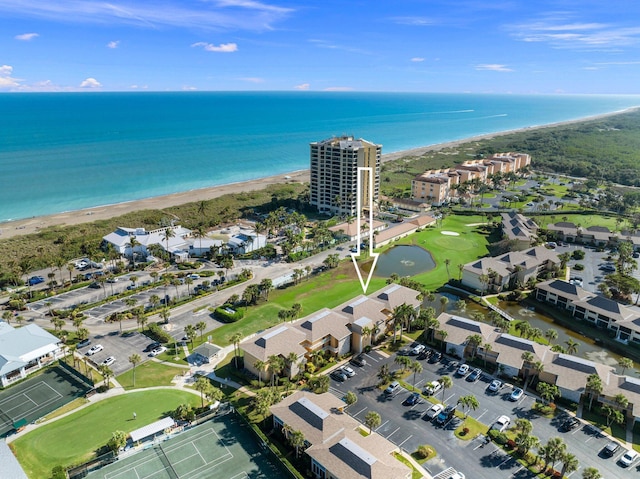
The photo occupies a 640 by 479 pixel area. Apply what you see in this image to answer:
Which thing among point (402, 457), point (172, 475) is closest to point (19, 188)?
point (172, 475)

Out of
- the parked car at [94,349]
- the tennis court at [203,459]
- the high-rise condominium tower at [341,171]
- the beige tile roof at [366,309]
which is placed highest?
the high-rise condominium tower at [341,171]

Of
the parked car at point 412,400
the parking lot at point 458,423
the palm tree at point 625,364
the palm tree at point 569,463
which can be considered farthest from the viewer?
the palm tree at point 625,364

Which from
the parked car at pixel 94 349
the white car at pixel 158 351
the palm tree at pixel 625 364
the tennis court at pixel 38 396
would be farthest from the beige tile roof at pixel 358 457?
the parked car at pixel 94 349

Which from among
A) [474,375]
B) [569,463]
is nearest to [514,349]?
[474,375]

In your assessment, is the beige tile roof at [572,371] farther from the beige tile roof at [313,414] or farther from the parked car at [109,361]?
the parked car at [109,361]

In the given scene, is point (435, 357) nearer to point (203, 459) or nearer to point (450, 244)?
point (203, 459)

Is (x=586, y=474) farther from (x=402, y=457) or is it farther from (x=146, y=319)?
(x=146, y=319)
